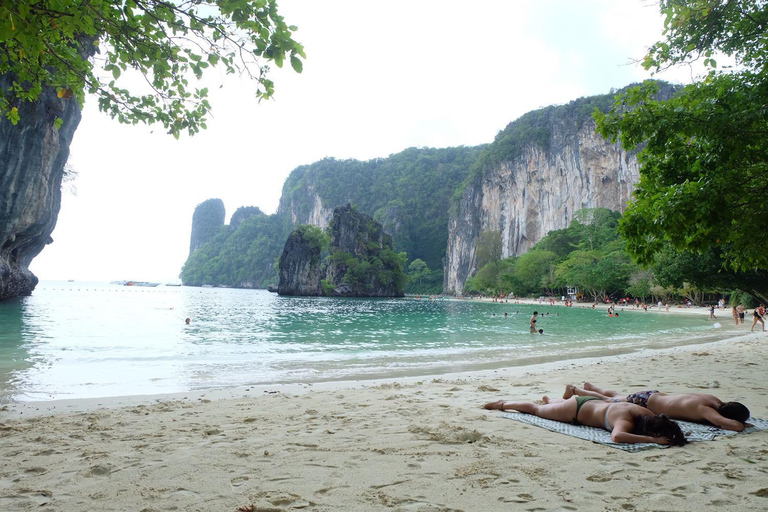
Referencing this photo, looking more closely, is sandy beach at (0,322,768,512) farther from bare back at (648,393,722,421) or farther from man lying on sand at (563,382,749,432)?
bare back at (648,393,722,421)

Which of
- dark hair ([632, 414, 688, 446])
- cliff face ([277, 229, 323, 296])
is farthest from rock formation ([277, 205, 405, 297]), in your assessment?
dark hair ([632, 414, 688, 446])

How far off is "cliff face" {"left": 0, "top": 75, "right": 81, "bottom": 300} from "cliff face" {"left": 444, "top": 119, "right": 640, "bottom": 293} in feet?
228

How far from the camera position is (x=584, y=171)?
263ft

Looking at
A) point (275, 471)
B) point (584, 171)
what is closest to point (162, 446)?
point (275, 471)

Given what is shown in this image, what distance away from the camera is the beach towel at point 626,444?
3.72 m

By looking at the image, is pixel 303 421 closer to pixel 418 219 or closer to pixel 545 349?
→ pixel 545 349

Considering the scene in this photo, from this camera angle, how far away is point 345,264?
293ft

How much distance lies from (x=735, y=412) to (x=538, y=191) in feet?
306

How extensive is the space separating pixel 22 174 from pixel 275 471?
3619 cm

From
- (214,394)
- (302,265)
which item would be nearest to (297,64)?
(214,394)

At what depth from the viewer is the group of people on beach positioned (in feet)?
12.6

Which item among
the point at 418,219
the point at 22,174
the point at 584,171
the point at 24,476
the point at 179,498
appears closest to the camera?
the point at 179,498

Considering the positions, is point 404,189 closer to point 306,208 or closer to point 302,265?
point 306,208

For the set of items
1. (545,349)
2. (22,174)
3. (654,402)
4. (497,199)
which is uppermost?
(497,199)
